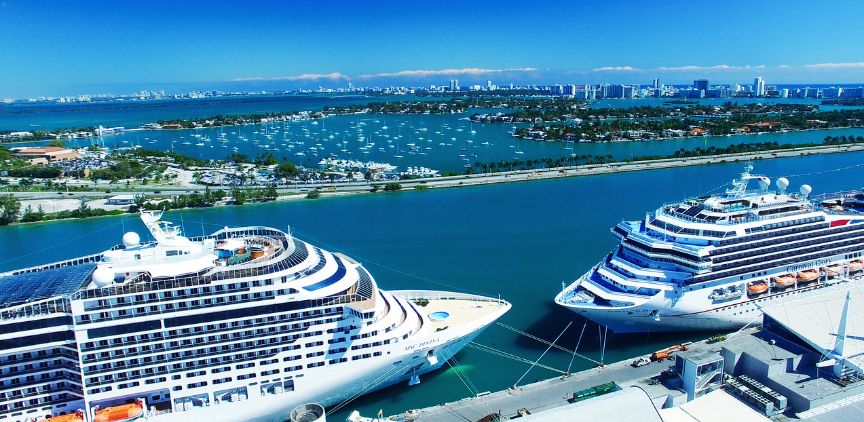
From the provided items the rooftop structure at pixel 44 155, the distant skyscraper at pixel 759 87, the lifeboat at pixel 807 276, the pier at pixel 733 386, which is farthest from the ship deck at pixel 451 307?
the distant skyscraper at pixel 759 87

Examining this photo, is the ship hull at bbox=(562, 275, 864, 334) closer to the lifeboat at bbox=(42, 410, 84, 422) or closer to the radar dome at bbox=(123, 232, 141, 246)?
the radar dome at bbox=(123, 232, 141, 246)

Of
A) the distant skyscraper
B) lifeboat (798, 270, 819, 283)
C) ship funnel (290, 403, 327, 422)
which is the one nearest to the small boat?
lifeboat (798, 270, 819, 283)

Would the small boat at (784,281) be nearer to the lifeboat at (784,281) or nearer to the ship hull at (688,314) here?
the lifeboat at (784,281)

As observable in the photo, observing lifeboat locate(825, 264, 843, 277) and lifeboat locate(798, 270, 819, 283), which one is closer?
lifeboat locate(798, 270, 819, 283)

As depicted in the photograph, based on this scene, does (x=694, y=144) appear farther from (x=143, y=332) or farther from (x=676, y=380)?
(x=143, y=332)

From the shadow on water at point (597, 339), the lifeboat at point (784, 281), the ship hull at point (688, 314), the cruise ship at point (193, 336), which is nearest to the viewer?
the cruise ship at point (193, 336)

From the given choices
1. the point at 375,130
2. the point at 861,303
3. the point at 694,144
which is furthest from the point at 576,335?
the point at 375,130

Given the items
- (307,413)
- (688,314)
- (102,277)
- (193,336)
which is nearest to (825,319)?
(688,314)

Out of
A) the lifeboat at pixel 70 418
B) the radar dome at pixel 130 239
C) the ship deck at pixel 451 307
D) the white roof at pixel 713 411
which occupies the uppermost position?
the radar dome at pixel 130 239
